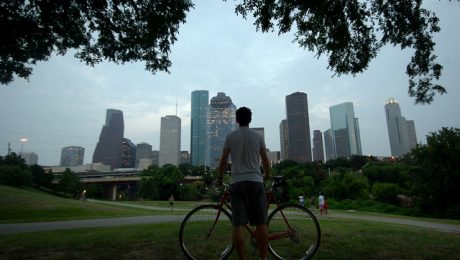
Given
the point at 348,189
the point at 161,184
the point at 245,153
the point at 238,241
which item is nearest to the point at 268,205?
the point at 238,241

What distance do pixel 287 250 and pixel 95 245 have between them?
3.59 meters

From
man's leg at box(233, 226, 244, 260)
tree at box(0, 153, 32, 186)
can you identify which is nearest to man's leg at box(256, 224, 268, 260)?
man's leg at box(233, 226, 244, 260)

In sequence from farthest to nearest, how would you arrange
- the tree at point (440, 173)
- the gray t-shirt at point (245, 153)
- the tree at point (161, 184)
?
the tree at point (161, 184), the tree at point (440, 173), the gray t-shirt at point (245, 153)

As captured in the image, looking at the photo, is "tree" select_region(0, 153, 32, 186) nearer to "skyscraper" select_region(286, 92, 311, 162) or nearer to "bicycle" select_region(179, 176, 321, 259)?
"bicycle" select_region(179, 176, 321, 259)

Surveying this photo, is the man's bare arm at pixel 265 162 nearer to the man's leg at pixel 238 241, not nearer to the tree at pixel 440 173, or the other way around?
the man's leg at pixel 238 241

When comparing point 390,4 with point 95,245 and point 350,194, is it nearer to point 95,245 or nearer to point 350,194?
point 95,245

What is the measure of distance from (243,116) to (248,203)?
1183 millimetres

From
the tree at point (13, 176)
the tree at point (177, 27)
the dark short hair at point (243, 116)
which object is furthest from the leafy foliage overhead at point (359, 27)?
the tree at point (13, 176)

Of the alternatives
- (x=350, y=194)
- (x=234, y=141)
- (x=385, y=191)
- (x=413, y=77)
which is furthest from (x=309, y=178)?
(x=234, y=141)

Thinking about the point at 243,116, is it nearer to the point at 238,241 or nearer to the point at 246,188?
the point at 246,188

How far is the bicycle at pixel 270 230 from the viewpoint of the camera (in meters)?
4.71

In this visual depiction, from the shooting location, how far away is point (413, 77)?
23.7ft

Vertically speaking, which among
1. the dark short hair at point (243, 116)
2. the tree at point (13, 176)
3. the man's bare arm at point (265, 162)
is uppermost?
the tree at point (13, 176)

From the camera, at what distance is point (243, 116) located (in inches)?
173
